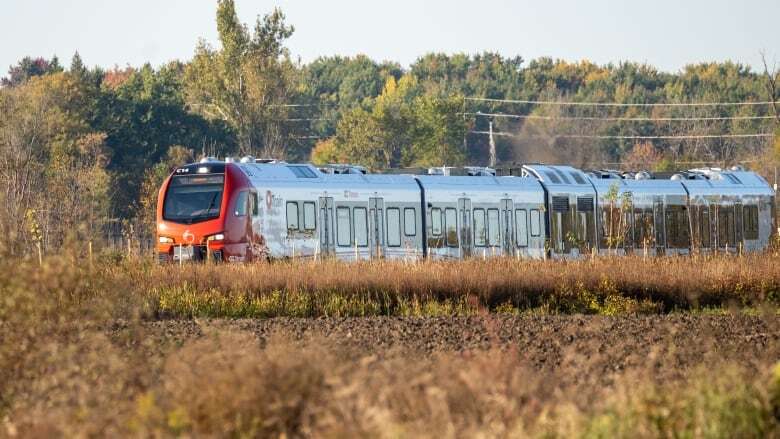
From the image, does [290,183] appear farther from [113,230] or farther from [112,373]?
[113,230]

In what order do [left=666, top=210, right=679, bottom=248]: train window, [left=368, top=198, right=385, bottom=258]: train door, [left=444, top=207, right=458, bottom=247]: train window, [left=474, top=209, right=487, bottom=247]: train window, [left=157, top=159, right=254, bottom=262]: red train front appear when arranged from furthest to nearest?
[left=666, top=210, right=679, bottom=248]: train window, [left=474, top=209, right=487, bottom=247]: train window, [left=444, top=207, right=458, bottom=247]: train window, [left=368, top=198, right=385, bottom=258]: train door, [left=157, top=159, right=254, bottom=262]: red train front

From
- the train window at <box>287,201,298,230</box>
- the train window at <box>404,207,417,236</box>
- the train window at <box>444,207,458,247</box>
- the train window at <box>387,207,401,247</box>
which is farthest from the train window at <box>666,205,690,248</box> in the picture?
the train window at <box>287,201,298,230</box>

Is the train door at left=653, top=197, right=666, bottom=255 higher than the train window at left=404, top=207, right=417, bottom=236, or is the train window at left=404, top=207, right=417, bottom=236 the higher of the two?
the train window at left=404, top=207, right=417, bottom=236

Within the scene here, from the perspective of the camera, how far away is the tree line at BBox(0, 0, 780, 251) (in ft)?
208

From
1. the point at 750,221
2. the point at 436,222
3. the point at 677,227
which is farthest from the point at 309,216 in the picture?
the point at 750,221

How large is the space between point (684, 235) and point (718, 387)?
32751mm

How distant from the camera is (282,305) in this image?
1040 inches

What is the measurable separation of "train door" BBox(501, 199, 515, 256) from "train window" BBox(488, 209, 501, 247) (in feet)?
0.52

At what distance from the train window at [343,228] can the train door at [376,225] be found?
0.60 meters

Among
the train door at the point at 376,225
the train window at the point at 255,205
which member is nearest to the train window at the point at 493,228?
the train door at the point at 376,225

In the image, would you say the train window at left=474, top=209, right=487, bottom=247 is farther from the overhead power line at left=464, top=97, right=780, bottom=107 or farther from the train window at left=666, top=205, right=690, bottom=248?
the overhead power line at left=464, top=97, right=780, bottom=107

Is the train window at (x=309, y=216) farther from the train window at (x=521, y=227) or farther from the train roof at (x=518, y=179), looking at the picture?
the train window at (x=521, y=227)

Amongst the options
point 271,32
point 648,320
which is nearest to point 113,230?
point 271,32

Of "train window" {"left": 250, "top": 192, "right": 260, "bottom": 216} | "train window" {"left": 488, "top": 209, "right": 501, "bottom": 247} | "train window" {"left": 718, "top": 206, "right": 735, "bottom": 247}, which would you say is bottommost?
"train window" {"left": 718, "top": 206, "right": 735, "bottom": 247}
